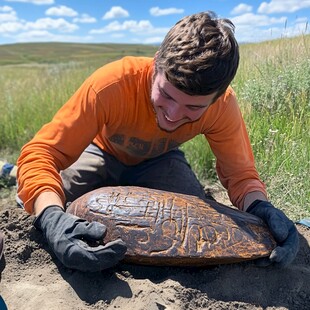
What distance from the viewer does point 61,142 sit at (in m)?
2.64

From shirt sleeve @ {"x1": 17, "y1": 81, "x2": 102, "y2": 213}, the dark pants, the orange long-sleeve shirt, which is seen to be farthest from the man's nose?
the dark pants

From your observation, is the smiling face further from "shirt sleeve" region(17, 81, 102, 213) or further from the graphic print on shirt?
the graphic print on shirt

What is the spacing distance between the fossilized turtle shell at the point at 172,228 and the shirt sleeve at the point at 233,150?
0.48 metres

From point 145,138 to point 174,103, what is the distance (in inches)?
25.8

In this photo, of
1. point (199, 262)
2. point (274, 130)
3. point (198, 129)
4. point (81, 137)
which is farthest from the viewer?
point (274, 130)

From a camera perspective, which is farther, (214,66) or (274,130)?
(274,130)

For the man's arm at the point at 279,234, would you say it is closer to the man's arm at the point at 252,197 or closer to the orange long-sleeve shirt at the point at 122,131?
the man's arm at the point at 252,197

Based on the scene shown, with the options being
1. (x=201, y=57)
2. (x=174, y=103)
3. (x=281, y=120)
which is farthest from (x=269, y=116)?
(x=201, y=57)

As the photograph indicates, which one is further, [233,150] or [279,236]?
[233,150]

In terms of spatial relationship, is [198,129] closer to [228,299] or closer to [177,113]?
[177,113]

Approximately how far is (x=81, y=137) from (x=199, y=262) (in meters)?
0.98

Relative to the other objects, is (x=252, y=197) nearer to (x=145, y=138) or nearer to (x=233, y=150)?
(x=233, y=150)

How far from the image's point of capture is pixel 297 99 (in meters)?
4.91

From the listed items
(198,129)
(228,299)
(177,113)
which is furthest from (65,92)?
(228,299)
